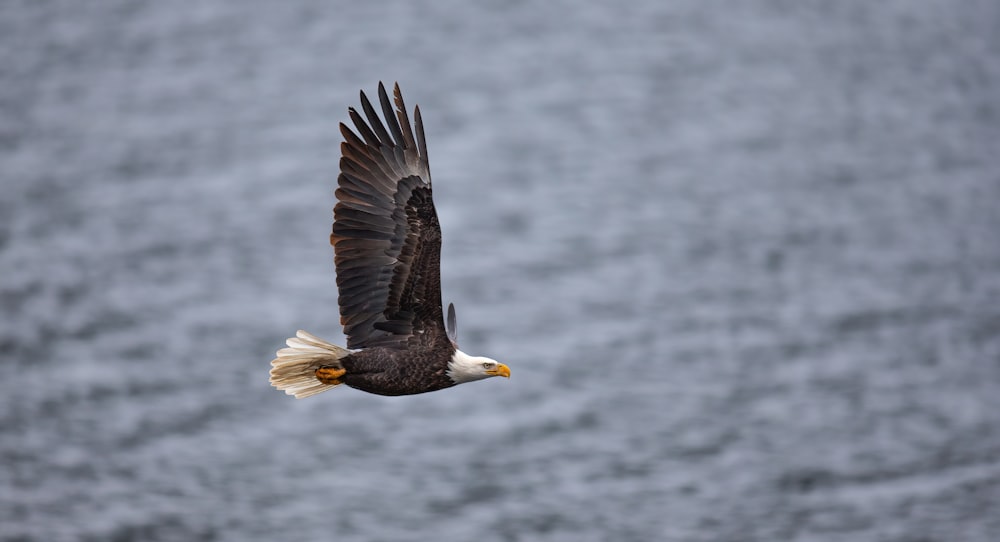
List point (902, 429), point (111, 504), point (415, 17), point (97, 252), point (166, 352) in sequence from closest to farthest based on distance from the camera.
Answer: point (111, 504), point (902, 429), point (166, 352), point (97, 252), point (415, 17)

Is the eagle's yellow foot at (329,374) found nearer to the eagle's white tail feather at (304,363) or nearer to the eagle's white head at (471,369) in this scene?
the eagle's white tail feather at (304,363)

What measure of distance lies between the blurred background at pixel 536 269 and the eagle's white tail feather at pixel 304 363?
13.1 meters

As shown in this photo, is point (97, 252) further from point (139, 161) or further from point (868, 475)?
point (868, 475)

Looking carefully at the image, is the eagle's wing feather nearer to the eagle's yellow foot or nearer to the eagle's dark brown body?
the eagle's dark brown body

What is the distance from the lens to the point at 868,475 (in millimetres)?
25547

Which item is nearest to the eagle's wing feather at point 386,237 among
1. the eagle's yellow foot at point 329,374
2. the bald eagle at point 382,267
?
the bald eagle at point 382,267

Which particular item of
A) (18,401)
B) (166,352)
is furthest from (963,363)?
(18,401)

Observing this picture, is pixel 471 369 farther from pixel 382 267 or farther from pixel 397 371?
pixel 382 267

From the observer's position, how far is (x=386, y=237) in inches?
436

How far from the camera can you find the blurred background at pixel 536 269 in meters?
25.0

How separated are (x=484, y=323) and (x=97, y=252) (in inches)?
370

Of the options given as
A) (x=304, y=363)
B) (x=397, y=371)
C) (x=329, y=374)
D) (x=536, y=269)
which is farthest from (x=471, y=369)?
(x=536, y=269)

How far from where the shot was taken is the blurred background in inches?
986

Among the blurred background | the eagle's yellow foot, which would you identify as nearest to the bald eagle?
the eagle's yellow foot
